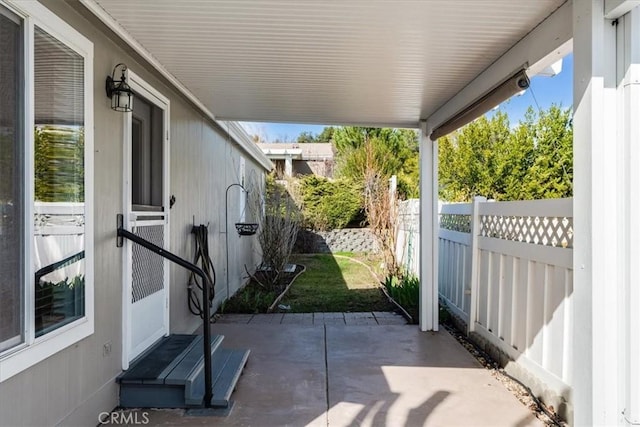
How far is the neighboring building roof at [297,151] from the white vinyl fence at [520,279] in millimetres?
8645

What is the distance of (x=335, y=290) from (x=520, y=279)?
4408 mm

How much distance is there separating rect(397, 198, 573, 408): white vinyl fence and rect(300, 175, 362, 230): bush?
27.7 feet

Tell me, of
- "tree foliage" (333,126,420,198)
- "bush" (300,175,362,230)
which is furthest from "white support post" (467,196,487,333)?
"tree foliage" (333,126,420,198)

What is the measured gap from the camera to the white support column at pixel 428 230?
518 cm

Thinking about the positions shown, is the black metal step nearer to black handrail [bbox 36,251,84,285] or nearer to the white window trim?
the white window trim

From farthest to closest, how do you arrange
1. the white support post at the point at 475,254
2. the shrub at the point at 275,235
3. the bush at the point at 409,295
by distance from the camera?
the shrub at the point at 275,235
the bush at the point at 409,295
the white support post at the point at 475,254

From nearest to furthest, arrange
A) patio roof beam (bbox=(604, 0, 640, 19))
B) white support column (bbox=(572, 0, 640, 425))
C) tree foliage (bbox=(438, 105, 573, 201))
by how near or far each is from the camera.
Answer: patio roof beam (bbox=(604, 0, 640, 19)) → white support column (bbox=(572, 0, 640, 425)) → tree foliage (bbox=(438, 105, 573, 201))

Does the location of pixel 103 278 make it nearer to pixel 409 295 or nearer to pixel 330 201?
pixel 409 295

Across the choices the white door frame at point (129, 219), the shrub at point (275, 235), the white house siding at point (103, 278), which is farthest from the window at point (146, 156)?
the shrub at point (275, 235)

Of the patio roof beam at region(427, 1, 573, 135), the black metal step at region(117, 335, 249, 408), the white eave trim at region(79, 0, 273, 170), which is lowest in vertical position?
the black metal step at region(117, 335, 249, 408)

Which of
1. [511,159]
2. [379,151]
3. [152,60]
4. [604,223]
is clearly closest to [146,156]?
[152,60]

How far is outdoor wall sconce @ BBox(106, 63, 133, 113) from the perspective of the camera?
9.67 feet

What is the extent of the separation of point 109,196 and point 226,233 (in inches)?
156

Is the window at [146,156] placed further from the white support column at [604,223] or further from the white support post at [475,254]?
the white support post at [475,254]
